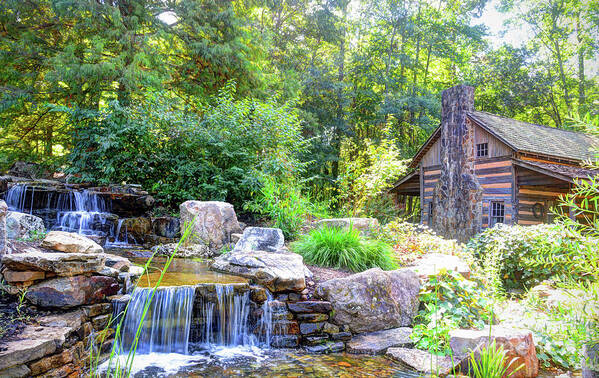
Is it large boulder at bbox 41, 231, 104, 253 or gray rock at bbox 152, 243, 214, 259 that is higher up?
large boulder at bbox 41, 231, 104, 253

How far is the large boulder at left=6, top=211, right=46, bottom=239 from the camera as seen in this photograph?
5129 millimetres

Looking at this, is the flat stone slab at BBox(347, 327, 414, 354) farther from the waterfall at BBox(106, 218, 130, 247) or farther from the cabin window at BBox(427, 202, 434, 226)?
the cabin window at BBox(427, 202, 434, 226)

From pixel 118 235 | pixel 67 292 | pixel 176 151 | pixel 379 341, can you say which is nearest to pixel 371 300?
pixel 379 341

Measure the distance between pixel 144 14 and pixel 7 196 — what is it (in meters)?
7.89

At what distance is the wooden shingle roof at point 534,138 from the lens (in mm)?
13297

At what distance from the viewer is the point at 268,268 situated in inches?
214

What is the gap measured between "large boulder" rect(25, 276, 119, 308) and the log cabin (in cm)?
1201

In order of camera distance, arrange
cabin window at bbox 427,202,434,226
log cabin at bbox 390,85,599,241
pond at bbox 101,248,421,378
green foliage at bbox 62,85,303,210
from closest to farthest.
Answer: pond at bbox 101,248,421,378 < green foliage at bbox 62,85,303,210 < log cabin at bbox 390,85,599,241 < cabin window at bbox 427,202,434,226

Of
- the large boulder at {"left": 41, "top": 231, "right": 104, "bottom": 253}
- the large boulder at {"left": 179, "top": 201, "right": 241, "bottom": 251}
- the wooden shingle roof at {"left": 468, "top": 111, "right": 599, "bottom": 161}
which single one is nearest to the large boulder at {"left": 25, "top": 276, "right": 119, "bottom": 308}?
the large boulder at {"left": 41, "top": 231, "right": 104, "bottom": 253}

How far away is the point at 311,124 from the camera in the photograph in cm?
1867

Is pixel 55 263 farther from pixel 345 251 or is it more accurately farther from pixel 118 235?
pixel 118 235

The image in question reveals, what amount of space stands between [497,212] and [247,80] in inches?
428

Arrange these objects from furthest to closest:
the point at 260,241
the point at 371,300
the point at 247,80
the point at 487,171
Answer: the point at 247,80 < the point at 487,171 < the point at 260,241 < the point at 371,300

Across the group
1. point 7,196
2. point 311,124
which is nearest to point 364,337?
point 7,196
